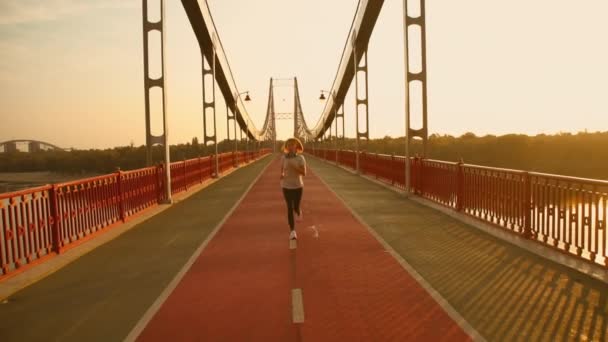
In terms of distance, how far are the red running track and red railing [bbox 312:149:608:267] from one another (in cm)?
258

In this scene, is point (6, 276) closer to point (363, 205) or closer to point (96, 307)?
point (96, 307)

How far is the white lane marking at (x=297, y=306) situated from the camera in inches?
211

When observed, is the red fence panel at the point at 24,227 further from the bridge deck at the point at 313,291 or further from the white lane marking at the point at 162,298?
the white lane marking at the point at 162,298

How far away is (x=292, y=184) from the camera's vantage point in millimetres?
9891

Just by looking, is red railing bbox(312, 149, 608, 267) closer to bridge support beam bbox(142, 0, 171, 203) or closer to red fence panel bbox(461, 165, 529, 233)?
red fence panel bbox(461, 165, 529, 233)

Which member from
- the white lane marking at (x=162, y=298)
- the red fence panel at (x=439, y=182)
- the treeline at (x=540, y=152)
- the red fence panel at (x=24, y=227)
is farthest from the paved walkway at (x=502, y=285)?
the treeline at (x=540, y=152)

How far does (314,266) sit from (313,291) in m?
1.33

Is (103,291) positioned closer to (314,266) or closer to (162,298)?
(162,298)

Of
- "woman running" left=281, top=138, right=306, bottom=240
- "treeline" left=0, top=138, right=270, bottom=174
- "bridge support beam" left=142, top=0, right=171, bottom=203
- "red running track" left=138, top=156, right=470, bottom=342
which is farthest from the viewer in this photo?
"treeline" left=0, top=138, right=270, bottom=174

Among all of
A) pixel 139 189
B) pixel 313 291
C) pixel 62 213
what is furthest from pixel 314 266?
pixel 139 189

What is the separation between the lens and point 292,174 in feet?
32.3

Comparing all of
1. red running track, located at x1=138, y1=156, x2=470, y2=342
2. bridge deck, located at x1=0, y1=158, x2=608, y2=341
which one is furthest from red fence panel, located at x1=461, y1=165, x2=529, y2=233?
red running track, located at x1=138, y1=156, x2=470, y2=342

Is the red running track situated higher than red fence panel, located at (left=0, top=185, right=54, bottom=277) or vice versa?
red fence panel, located at (left=0, top=185, right=54, bottom=277)

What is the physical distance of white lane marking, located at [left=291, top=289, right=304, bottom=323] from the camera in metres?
5.36
